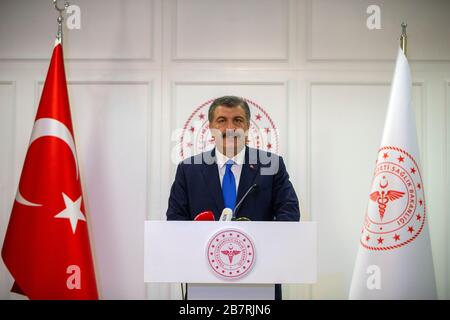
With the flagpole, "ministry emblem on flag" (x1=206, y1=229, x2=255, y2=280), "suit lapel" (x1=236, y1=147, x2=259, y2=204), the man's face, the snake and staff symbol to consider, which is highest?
the flagpole

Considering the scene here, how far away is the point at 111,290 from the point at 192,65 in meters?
1.63

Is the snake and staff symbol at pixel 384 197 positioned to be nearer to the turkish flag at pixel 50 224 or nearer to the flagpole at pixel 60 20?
the turkish flag at pixel 50 224

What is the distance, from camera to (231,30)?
351cm

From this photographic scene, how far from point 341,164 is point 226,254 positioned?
1730mm

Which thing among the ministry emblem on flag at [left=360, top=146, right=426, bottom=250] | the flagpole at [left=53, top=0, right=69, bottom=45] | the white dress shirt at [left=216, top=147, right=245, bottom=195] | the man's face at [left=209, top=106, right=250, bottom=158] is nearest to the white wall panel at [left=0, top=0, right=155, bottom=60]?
the flagpole at [left=53, top=0, right=69, bottom=45]

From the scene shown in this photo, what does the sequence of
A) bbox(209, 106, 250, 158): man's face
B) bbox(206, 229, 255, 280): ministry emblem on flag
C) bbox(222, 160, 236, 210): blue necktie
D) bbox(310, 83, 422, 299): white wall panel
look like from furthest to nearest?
bbox(310, 83, 422, 299): white wall panel → bbox(209, 106, 250, 158): man's face → bbox(222, 160, 236, 210): blue necktie → bbox(206, 229, 255, 280): ministry emblem on flag

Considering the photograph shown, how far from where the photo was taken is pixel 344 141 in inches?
137

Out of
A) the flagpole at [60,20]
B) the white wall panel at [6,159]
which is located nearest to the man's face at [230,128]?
the flagpole at [60,20]

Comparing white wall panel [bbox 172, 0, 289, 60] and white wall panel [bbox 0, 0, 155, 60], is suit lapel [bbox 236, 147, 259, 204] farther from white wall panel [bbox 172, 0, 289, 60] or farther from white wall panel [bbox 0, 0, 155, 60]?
white wall panel [bbox 0, 0, 155, 60]

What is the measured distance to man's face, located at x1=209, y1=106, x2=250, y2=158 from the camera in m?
2.79

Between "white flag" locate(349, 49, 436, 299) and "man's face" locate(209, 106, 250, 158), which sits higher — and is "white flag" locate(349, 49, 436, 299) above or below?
below

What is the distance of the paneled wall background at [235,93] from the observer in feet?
11.3
